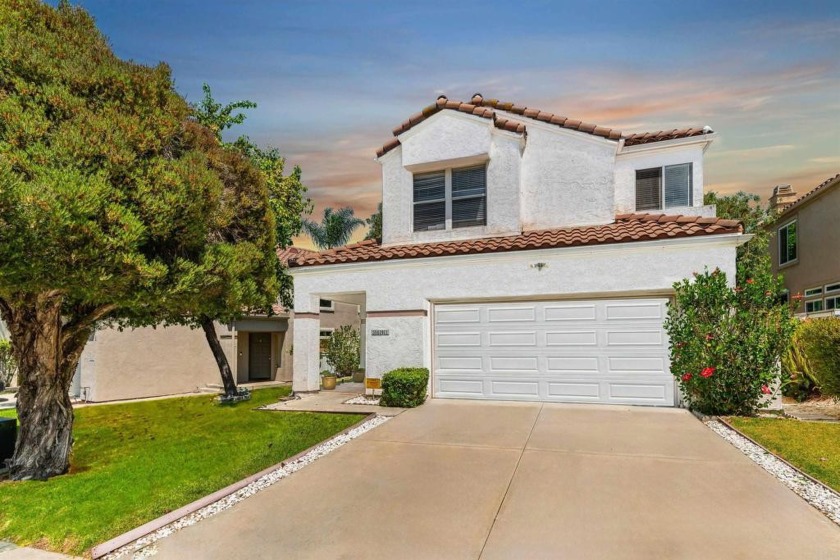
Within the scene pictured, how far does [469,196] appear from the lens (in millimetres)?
13555

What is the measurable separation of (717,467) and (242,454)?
7265mm

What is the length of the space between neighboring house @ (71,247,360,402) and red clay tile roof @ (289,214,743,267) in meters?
3.08

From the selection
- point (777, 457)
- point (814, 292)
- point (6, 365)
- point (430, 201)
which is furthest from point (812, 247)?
point (6, 365)

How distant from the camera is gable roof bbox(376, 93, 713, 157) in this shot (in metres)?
13.1

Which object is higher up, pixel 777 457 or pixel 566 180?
pixel 566 180

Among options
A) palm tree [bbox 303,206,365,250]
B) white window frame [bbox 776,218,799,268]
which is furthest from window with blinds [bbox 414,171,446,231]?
palm tree [bbox 303,206,365,250]

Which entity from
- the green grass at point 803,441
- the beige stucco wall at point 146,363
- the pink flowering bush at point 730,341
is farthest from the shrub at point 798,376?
the beige stucco wall at point 146,363

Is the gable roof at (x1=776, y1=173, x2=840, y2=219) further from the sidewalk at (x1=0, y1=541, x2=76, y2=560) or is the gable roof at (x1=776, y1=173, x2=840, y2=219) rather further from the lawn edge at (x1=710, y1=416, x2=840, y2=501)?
the sidewalk at (x1=0, y1=541, x2=76, y2=560)

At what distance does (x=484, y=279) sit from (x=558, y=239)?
6.69 feet

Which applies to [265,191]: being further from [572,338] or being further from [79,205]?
[572,338]

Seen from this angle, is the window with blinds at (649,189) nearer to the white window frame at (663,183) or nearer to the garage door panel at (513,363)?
the white window frame at (663,183)

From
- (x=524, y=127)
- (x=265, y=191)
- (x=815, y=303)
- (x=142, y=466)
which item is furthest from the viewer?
(x=815, y=303)

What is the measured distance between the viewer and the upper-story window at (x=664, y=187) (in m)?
13.8

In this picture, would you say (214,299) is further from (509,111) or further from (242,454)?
(509,111)
